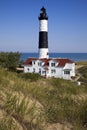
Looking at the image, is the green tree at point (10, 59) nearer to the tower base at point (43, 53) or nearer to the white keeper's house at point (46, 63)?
the white keeper's house at point (46, 63)

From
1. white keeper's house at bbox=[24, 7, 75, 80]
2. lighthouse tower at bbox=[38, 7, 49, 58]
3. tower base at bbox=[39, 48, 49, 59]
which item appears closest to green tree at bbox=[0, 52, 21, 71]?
white keeper's house at bbox=[24, 7, 75, 80]

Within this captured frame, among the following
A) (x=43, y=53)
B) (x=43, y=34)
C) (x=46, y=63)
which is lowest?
(x=46, y=63)

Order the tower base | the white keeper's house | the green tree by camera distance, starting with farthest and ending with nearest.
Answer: the tower base < the white keeper's house < the green tree

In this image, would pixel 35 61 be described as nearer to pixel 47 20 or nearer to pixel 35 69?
pixel 35 69

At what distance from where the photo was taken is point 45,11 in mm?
40938

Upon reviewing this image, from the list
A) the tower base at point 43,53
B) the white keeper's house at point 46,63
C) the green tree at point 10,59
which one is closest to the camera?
the green tree at point 10,59

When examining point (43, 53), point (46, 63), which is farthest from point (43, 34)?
point (46, 63)

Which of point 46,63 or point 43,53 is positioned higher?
point 43,53

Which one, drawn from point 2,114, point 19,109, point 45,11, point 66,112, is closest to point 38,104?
point 66,112

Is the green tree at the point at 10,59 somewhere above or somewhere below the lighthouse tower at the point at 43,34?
below

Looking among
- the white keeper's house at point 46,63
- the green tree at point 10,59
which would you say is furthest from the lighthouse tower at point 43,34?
the green tree at point 10,59

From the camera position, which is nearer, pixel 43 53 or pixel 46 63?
pixel 46 63

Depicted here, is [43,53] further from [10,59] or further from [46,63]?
[10,59]

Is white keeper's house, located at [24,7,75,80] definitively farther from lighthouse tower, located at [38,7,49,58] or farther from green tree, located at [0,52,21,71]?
green tree, located at [0,52,21,71]
